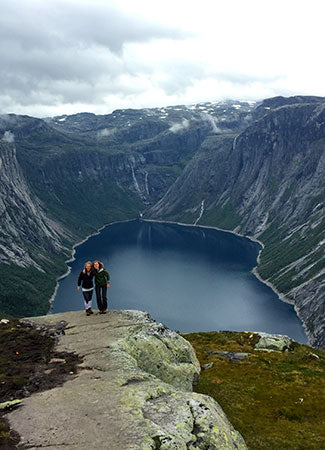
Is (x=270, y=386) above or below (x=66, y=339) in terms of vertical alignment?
below

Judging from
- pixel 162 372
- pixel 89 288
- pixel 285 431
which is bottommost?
pixel 285 431

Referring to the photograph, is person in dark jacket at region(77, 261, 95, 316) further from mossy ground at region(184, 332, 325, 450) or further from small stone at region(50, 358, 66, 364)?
mossy ground at region(184, 332, 325, 450)

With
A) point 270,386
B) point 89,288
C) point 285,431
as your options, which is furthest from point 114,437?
point 270,386

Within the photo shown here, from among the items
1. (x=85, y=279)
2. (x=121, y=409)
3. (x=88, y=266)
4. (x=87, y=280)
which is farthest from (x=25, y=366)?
(x=87, y=280)

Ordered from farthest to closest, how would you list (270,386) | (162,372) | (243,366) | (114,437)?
(243,366) < (270,386) < (162,372) < (114,437)

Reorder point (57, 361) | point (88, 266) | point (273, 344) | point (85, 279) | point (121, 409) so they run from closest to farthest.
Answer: point (121, 409), point (57, 361), point (88, 266), point (85, 279), point (273, 344)

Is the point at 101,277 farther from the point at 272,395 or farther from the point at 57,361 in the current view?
the point at 272,395

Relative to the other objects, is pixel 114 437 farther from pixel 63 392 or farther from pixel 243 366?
pixel 243 366
